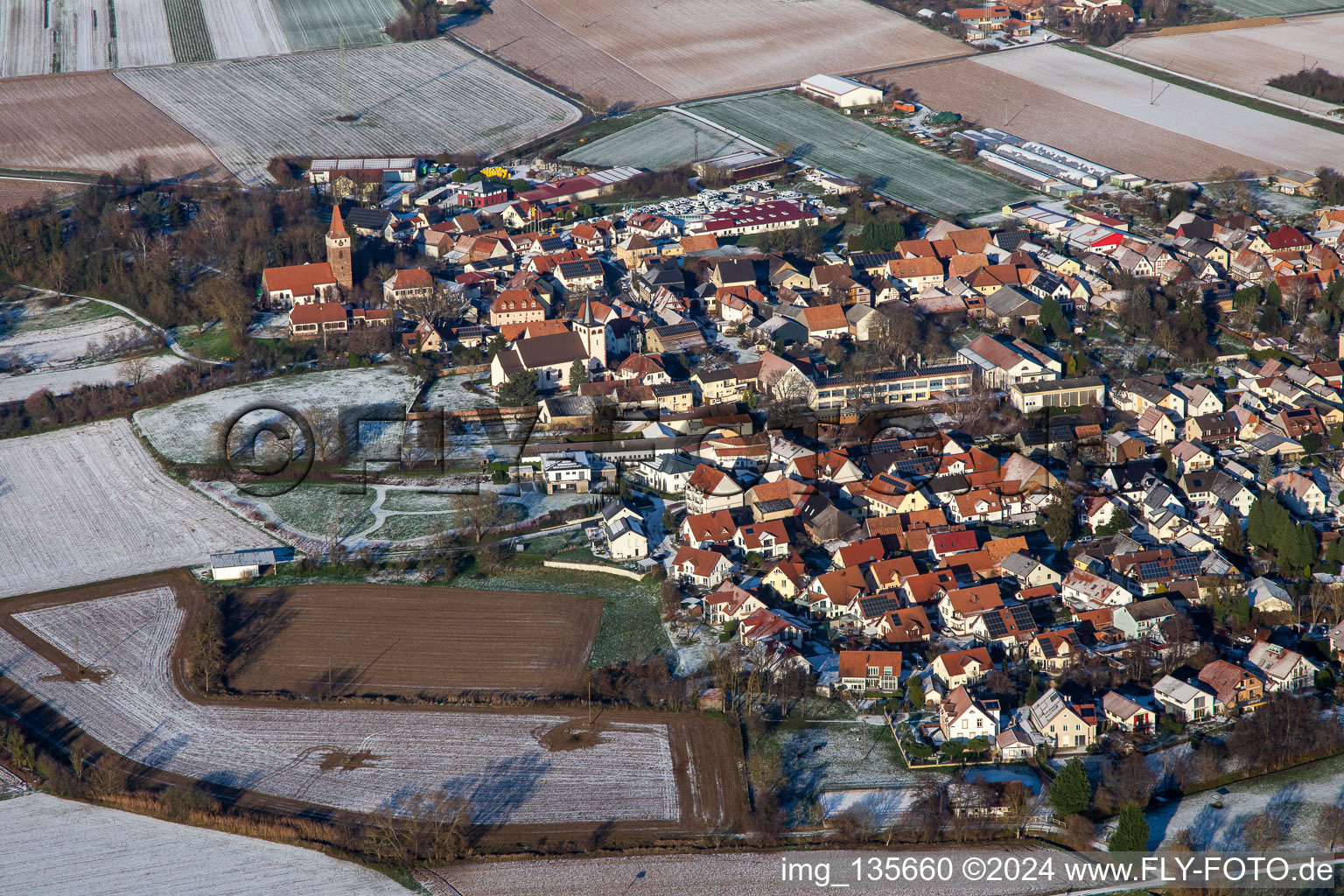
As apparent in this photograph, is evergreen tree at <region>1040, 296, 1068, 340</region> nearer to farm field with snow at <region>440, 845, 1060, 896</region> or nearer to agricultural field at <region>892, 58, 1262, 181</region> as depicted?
agricultural field at <region>892, 58, 1262, 181</region>

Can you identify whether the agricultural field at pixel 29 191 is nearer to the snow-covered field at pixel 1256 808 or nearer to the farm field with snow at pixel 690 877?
the farm field with snow at pixel 690 877

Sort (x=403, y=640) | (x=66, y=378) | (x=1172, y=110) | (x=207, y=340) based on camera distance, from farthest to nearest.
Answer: (x=1172, y=110) < (x=207, y=340) < (x=66, y=378) < (x=403, y=640)

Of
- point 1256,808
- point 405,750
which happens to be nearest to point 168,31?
point 405,750

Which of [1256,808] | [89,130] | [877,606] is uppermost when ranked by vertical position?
[89,130]

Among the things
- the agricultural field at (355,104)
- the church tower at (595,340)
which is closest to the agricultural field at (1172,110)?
the agricultural field at (355,104)

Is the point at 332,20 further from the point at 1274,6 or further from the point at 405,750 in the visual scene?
the point at 405,750

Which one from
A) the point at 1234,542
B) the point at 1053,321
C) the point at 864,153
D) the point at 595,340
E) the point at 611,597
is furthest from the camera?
the point at 864,153
